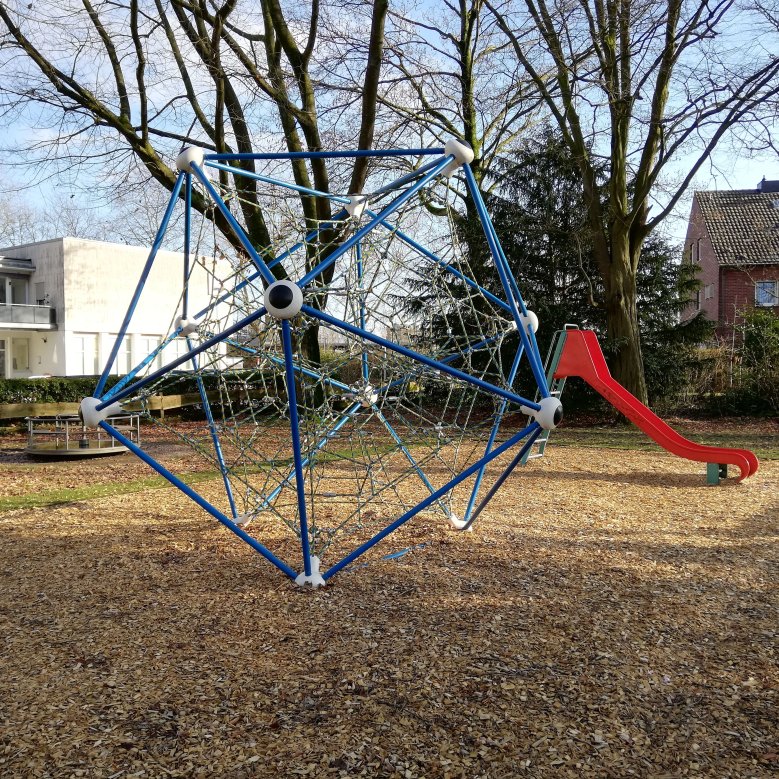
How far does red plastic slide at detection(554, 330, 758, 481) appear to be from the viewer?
783 centimetres

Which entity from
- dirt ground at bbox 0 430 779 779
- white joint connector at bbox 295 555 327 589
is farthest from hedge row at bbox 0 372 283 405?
white joint connector at bbox 295 555 327 589

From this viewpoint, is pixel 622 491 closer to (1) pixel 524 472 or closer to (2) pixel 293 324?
(1) pixel 524 472

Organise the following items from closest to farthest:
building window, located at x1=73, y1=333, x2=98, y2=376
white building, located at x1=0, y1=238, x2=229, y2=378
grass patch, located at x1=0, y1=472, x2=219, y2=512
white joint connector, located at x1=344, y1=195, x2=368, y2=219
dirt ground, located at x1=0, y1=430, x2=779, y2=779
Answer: dirt ground, located at x1=0, y1=430, x2=779, y2=779
white joint connector, located at x1=344, y1=195, x2=368, y2=219
grass patch, located at x1=0, y1=472, x2=219, y2=512
white building, located at x1=0, y1=238, x2=229, y2=378
building window, located at x1=73, y1=333, x2=98, y2=376

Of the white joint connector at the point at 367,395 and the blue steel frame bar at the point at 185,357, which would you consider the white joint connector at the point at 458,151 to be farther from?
the white joint connector at the point at 367,395

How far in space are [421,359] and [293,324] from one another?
75 centimetres

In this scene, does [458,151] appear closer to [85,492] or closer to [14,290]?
[85,492]

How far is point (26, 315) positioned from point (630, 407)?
79.5 feet

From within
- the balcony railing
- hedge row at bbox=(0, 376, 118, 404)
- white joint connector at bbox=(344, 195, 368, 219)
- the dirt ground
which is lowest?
the dirt ground

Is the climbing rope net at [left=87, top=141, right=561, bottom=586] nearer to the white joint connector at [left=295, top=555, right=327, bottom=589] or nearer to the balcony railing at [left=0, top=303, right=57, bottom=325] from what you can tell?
the white joint connector at [left=295, top=555, right=327, bottom=589]

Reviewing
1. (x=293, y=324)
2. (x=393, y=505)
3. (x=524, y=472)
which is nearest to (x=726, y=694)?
(x=293, y=324)

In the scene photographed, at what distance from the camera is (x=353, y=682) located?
10.2 ft

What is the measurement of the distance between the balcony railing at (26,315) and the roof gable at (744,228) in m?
24.8

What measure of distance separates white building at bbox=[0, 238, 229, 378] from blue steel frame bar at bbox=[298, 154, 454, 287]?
82.4ft

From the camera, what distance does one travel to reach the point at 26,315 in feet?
85.8
